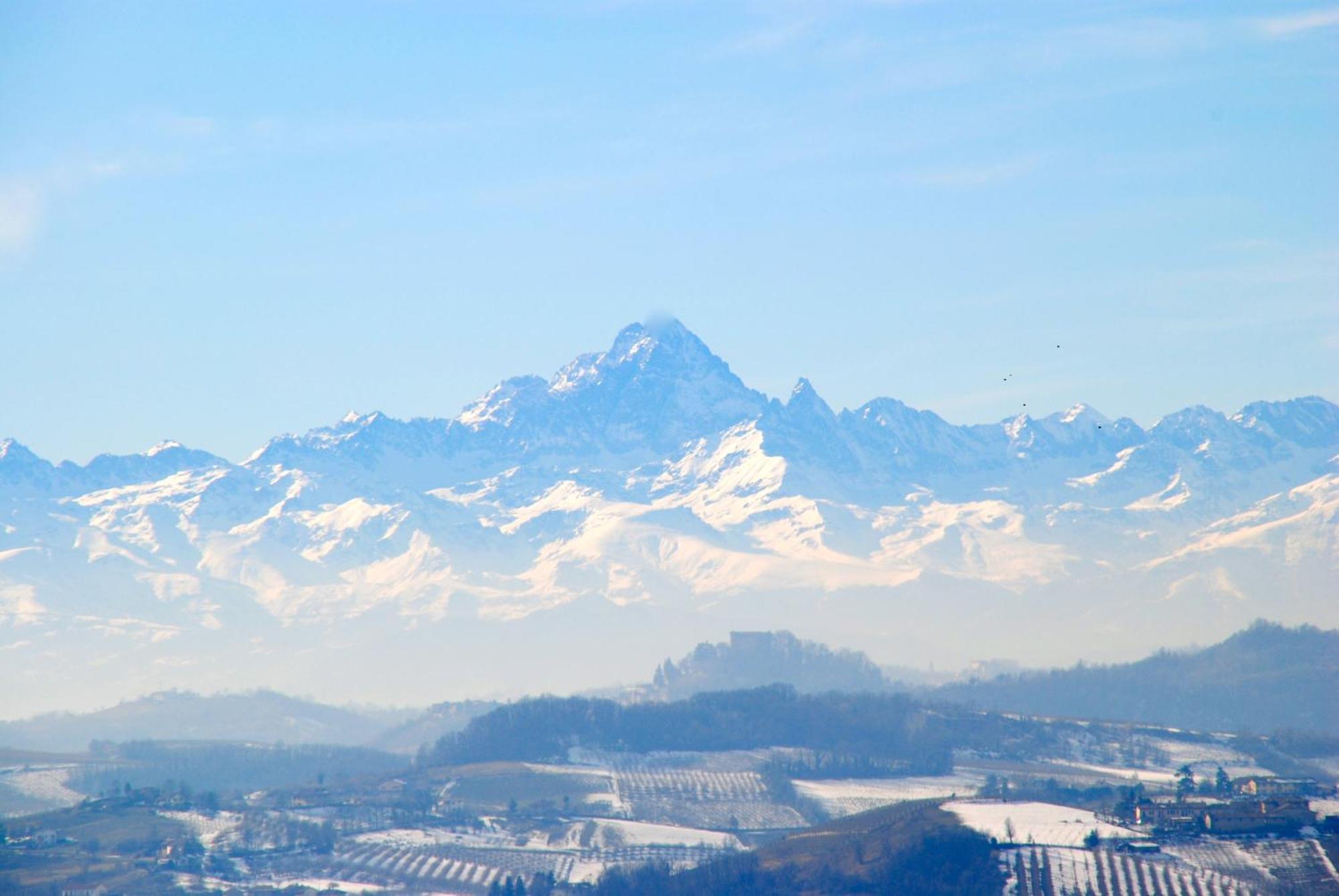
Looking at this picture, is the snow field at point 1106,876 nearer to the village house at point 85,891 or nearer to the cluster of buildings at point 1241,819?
the cluster of buildings at point 1241,819

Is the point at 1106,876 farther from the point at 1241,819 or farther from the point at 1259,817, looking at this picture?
the point at 1259,817

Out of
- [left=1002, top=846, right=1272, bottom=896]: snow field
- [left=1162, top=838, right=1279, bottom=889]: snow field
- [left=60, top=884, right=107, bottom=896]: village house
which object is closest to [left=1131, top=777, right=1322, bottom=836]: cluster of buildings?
[left=1162, top=838, right=1279, bottom=889]: snow field

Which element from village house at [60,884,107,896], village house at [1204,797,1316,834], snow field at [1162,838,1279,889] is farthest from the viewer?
village house at [60,884,107,896]

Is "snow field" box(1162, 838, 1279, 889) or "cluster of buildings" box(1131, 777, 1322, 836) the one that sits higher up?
"cluster of buildings" box(1131, 777, 1322, 836)

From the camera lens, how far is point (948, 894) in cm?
17862

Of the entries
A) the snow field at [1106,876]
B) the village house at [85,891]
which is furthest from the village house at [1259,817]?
the village house at [85,891]

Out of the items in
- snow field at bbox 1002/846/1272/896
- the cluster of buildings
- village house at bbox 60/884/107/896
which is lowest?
snow field at bbox 1002/846/1272/896

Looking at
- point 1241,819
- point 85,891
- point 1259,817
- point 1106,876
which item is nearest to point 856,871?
point 1106,876

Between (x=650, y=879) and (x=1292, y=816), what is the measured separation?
55.3 meters

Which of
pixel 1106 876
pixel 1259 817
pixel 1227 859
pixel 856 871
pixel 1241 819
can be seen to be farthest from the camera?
pixel 1259 817

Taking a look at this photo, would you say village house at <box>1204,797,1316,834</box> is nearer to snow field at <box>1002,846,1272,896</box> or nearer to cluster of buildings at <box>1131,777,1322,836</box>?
cluster of buildings at <box>1131,777,1322,836</box>

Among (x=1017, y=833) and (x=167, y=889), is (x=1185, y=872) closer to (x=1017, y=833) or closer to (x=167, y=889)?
(x=1017, y=833)

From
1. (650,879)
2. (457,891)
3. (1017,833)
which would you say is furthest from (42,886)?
(1017,833)

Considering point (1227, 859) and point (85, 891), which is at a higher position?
point (85, 891)
